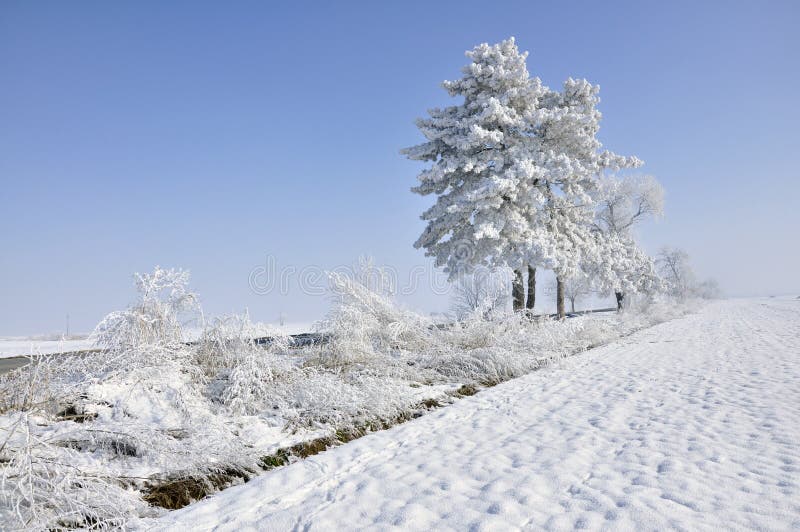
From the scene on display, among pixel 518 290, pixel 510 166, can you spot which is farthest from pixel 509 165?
pixel 518 290

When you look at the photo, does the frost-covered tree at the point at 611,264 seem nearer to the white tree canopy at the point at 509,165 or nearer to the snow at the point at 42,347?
the white tree canopy at the point at 509,165

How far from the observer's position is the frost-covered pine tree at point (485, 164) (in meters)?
15.8

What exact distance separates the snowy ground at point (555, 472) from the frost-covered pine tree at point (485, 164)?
9308mm

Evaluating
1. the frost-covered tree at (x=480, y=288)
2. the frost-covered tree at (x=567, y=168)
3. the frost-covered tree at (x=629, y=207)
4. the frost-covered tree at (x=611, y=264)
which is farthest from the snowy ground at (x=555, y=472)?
the frost-covered tree at (x=629, y=207)

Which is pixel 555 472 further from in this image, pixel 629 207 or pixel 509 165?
pixel 629 207

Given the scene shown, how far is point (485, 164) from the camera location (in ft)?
52.9

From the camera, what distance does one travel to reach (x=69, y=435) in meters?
3.85

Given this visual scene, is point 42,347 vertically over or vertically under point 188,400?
over

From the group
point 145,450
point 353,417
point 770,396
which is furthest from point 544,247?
point 145,450

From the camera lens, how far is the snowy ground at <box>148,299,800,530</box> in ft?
11.1

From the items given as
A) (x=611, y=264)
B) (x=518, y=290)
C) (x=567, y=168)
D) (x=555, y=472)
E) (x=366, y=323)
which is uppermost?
(x=567, y=168)

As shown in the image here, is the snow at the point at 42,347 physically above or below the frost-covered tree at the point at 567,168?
below

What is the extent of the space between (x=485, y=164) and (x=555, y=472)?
43.5 feet

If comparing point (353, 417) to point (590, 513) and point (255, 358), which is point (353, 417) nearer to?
point (255, 358)
